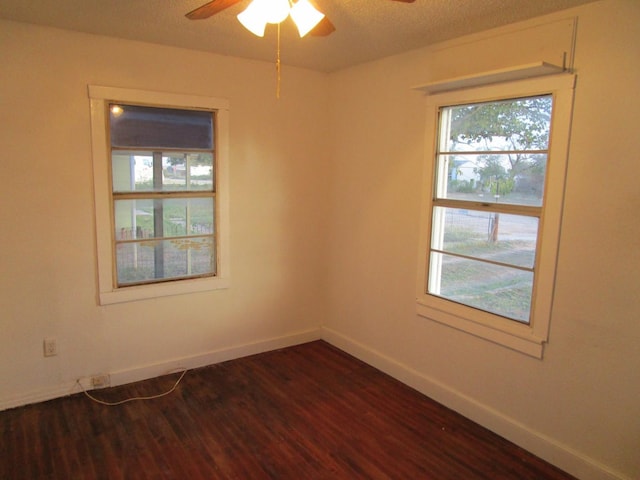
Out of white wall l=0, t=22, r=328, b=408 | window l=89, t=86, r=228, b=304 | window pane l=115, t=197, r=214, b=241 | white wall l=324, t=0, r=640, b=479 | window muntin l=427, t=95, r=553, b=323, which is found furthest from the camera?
window pane l=115, t=197, r=214, b=241

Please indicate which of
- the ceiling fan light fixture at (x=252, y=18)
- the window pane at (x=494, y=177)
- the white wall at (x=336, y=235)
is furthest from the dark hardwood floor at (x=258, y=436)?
the ceiling fan light fixture at (x=252, y=18)

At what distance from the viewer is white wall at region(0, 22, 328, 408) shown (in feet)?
9.75

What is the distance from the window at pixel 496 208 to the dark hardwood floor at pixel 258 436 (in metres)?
0.72

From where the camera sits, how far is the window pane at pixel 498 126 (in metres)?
2.61

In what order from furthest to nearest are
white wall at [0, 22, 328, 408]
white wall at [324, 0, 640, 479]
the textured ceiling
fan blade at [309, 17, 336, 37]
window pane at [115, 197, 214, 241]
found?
window pane at [115, 197, 214, 241] < white wall at [0, 22, 328, 408] < the textured ceiling < white wall at [324, 0, 640, 479] < fan blade at [309, 17, 336, 37]

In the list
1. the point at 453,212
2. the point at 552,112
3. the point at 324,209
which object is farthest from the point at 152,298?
the point at 552,112

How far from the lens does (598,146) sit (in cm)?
235

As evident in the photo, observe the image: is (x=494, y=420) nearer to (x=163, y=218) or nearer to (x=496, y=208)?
(x=496, y=208)

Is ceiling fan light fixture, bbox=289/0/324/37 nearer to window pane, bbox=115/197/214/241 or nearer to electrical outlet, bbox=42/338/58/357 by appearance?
window pane, bbox=115/197/214/241

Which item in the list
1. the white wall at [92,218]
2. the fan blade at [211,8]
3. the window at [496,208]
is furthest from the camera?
the white wall at [92,218]

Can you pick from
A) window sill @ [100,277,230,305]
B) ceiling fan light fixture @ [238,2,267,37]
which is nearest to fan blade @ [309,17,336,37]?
ceiling fan light fixture @ [238,2,267,37]

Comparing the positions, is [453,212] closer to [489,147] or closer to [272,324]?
[489,147]

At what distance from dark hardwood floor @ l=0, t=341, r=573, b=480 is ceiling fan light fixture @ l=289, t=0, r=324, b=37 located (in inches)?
93.5

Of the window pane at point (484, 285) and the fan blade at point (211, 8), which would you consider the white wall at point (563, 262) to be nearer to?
the window pane at point (484, 285)
